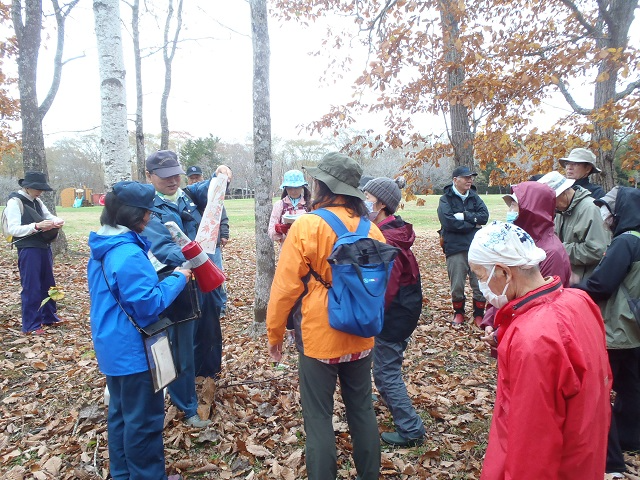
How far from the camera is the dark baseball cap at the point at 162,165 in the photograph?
A: 3711mm

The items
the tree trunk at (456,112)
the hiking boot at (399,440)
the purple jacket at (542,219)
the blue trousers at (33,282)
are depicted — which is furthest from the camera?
the tree trunk at (456,112)

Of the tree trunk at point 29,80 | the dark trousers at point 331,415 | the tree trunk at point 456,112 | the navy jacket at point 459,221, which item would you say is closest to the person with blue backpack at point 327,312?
the dark trousers at point 331,415

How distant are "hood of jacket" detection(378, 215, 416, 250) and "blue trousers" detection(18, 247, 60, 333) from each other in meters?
5.30

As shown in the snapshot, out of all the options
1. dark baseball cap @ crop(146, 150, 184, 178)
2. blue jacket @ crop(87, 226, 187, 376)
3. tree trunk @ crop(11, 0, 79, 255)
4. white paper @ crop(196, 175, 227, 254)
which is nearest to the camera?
blue jacket @ crop(87, 226, 187, 376)

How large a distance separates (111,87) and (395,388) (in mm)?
4242

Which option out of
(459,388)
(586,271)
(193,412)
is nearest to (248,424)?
(193,412)

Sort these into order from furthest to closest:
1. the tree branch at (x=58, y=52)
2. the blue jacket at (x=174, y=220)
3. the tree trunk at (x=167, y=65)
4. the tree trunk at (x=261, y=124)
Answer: the tree trunk at (x=167, y=65) < the tree branch at (x=58, y=52) < the tree trunk at (x=261, y=124) < the blue jacket at (x=174, y=220)

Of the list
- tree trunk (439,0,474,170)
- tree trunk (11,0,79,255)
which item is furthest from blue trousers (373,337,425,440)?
tree trunk (11,0,79,255)

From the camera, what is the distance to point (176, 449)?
A: 134 inches

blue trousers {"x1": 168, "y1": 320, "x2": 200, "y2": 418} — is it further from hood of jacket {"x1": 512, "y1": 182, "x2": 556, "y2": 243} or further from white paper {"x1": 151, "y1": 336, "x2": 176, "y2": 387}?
hood of jacket {"x1": 512, "y1": 182, "x2": 556, "y2": 243}

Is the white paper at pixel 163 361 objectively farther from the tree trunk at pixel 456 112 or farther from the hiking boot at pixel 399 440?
the tree trunk at pixel 456 112

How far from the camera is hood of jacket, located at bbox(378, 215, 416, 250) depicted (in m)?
3.45

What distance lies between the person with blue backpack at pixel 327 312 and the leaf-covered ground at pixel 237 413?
0.74 metres

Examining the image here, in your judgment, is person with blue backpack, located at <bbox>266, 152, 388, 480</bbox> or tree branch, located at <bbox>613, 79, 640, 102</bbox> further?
tree branch, located at <bbox>613, 79, 640, 102</bbox>
